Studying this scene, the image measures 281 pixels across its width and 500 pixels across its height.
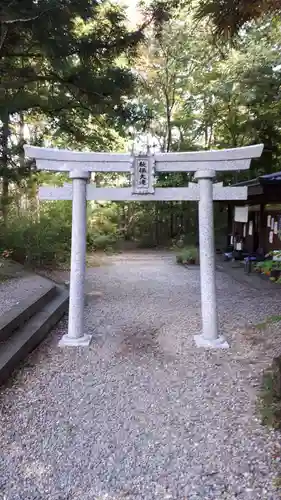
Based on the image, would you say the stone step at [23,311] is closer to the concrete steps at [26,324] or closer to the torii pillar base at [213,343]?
the concrete steps at [26,324]

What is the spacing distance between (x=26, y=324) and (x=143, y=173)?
2.24 m

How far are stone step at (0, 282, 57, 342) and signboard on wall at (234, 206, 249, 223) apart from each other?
6209 millimetres

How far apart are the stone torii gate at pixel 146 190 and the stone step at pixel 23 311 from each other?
566 millimetres

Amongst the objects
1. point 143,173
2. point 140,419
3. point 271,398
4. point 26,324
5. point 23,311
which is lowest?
point 140,419

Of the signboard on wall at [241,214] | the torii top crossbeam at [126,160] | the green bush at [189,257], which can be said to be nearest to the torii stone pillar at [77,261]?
the torii top crossbeam at [126,160]

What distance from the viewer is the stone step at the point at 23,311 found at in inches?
153

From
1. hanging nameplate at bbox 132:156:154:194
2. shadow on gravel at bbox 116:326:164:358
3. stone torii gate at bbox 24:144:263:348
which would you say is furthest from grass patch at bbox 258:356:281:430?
hanging nameplate at bbox 132:156:154:194

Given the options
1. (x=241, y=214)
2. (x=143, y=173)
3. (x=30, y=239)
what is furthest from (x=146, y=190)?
(x=241, y=214)

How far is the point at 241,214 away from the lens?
10.7m

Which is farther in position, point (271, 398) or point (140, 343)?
point (140, 343)

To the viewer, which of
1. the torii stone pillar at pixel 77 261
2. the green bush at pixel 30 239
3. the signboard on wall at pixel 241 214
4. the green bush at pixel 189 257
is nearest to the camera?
the torii stone pillar at pixel 77 261

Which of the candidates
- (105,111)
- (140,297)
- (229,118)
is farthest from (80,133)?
(229,118)

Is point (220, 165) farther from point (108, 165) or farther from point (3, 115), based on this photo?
point (3, 115)

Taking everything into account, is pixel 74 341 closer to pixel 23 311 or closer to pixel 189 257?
pixel 23 311
